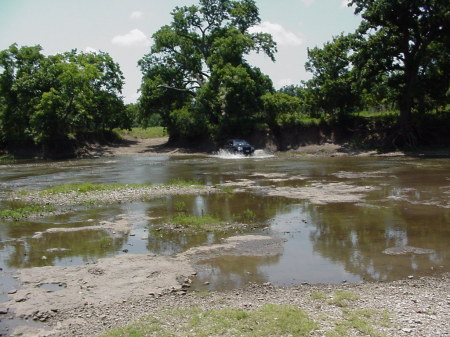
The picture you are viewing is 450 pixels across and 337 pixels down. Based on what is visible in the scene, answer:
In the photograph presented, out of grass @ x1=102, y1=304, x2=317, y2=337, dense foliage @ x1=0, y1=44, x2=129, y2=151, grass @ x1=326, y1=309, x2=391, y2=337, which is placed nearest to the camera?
grass @ x1=326, y1=309, x2=391, y2=337

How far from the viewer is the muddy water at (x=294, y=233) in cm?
990

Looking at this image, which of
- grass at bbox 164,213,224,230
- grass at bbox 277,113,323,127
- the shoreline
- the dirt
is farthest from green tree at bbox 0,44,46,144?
the dirt

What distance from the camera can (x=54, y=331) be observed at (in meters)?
7.20

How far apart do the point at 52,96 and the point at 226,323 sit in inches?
1829

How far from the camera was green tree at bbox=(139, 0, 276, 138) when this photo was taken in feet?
165

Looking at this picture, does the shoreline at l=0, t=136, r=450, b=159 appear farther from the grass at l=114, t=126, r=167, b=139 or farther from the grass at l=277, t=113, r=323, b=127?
the grass at l=277, t=113, r=323, b=127

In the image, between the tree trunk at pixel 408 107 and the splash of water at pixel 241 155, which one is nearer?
the tree trunk at pixel 408 107

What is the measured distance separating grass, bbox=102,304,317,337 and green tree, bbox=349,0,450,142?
36.4 meters

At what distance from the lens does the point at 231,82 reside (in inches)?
1918

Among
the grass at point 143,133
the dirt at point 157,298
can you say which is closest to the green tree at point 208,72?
the grass at point 143,133

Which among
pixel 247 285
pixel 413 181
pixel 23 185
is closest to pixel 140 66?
pixel 23 185

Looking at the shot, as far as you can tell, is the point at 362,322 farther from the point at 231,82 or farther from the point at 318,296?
the point at 231,82

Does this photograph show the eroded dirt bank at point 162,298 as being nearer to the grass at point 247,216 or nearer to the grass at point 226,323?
the grass at point 226,323

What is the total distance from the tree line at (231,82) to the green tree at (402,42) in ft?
0.30
